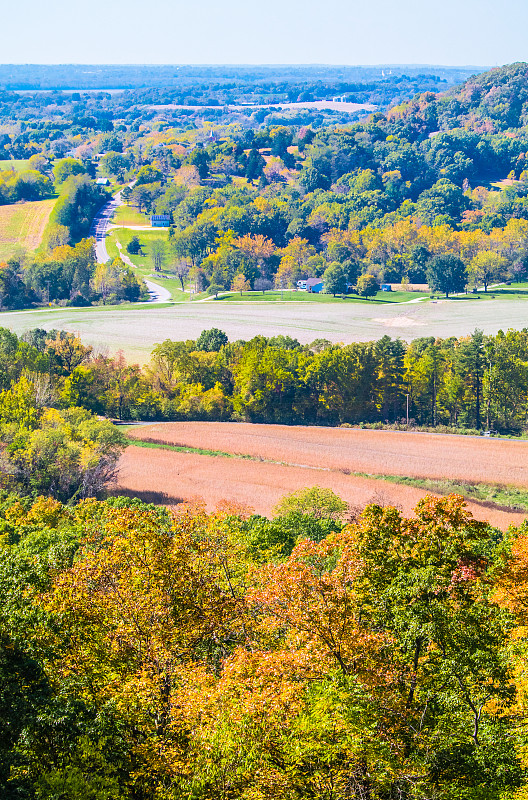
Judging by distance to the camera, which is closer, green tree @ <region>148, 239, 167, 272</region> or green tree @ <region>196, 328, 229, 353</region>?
green tree @ <region>196, 328, 229, 353</region>

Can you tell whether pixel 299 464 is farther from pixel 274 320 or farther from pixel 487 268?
pixel 487 268

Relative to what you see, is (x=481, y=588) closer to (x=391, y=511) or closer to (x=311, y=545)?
(x=391, y=511)

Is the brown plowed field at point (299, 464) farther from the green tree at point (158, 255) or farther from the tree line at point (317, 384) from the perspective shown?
the green tree at point (158, 255)

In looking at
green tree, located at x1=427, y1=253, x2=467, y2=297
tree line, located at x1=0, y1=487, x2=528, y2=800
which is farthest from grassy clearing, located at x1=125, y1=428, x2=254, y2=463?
green tree, located at x1=427, y1=253, x2=467, y2=297

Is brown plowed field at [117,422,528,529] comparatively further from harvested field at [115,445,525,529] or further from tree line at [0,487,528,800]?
tree line at [0,487,528,800]

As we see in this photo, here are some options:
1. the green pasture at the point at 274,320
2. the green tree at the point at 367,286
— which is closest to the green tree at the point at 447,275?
the green pasture at the point at 274,320

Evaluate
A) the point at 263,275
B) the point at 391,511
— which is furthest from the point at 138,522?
the point at 263,275

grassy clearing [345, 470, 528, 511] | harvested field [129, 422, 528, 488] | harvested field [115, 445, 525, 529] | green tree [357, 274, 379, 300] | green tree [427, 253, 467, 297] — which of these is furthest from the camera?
green tree [357, 274, 379, 300]

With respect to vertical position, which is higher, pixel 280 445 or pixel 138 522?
pixel 138 522
